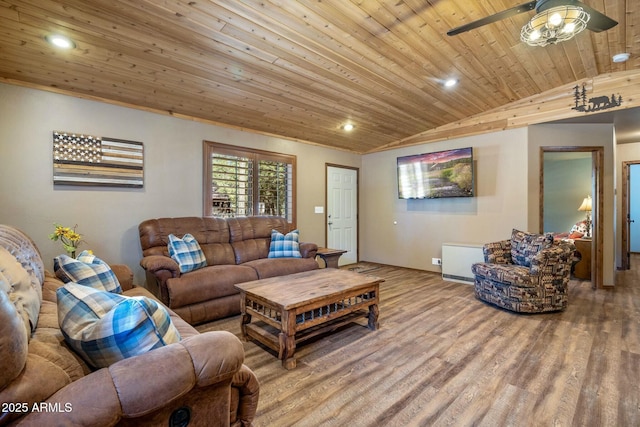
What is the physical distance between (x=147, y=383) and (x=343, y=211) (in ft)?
18.3

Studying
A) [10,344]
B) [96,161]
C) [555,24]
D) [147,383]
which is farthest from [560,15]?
[96,161]

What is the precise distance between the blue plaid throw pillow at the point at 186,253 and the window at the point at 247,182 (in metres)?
0.90

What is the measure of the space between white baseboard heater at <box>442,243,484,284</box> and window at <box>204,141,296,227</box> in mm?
2766

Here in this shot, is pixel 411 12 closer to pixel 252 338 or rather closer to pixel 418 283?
pixel 252 338

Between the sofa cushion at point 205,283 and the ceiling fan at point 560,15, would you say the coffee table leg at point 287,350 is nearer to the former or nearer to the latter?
the sofa cushion at point 205,283

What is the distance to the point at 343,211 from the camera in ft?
21.1

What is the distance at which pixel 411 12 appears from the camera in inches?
101

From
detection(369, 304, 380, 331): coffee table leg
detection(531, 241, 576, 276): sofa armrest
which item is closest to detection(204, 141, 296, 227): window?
detection(369, 304, 380, 331): coffee table leg

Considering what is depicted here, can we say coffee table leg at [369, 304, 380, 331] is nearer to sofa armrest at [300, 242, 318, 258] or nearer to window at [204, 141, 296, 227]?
sofa armrest at [300, 242, 318, 258]

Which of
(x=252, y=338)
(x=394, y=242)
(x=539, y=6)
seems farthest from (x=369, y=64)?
(x=394, y=242)

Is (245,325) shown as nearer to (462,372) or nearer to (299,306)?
(299,306)

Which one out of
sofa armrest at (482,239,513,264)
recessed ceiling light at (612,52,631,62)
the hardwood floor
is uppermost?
recessed ceiling light at (612,52,631,62)

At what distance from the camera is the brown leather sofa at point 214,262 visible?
10.2 feet

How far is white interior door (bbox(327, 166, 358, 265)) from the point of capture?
6.18 m
